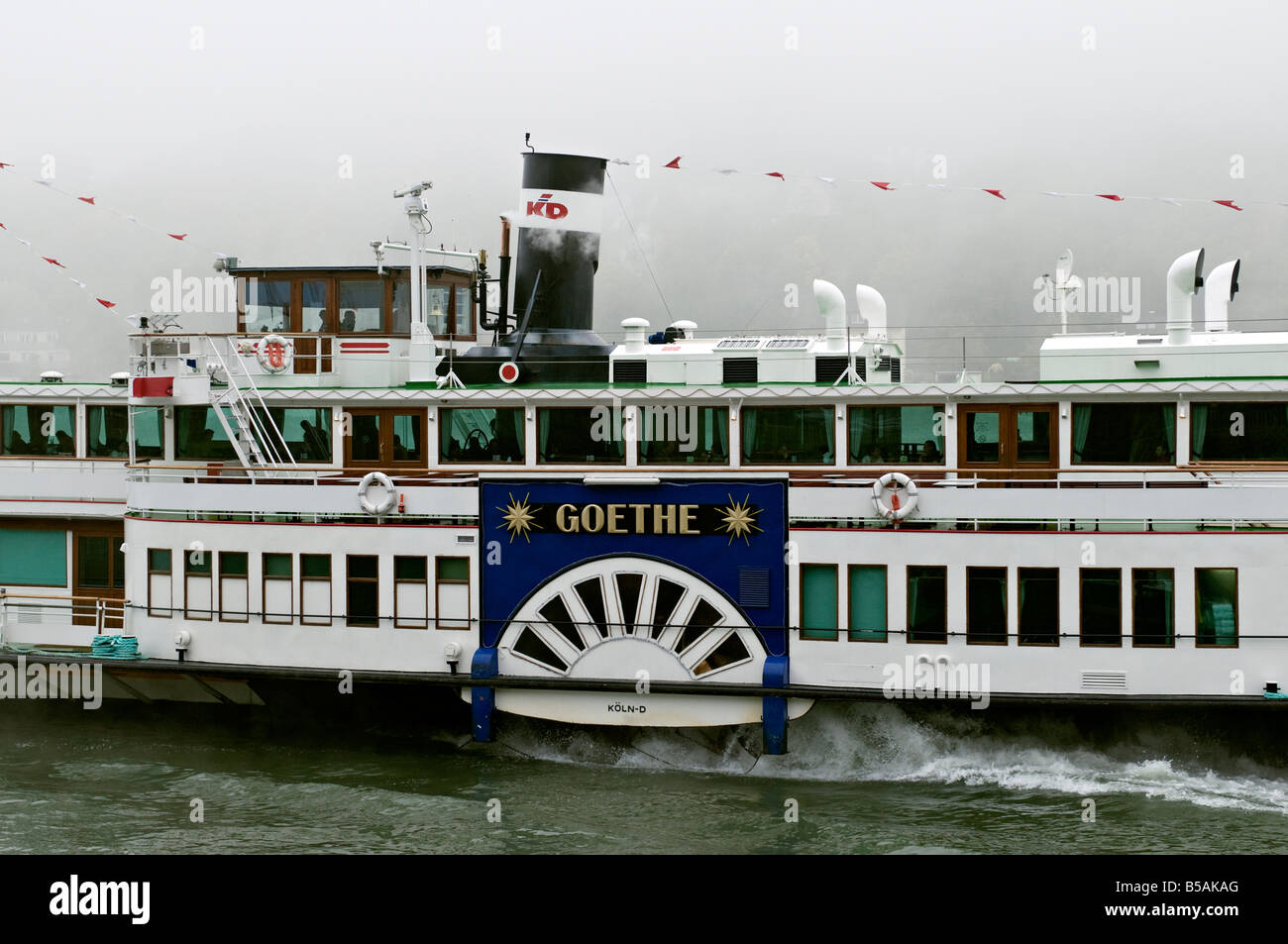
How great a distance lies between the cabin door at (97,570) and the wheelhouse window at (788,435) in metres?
9.29

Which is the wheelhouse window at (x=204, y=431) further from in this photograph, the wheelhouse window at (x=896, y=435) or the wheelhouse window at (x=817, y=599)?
the wheelhouse window at (x=896, y=435)

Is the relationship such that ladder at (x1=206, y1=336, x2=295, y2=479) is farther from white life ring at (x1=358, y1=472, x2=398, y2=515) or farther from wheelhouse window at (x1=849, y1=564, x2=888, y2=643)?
wheelhouse window at (x1=849, y1=564, x2=888, y2=643)

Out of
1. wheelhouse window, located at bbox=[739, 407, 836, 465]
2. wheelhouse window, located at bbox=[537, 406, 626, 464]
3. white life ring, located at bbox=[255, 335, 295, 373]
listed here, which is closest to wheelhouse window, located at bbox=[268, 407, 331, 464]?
white life ring, located at bbox=[255, 335, 295, 373]

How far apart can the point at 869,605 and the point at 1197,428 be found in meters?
4.44

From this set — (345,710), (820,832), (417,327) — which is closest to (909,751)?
(820,832)

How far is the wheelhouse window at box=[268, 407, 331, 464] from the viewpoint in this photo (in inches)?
725

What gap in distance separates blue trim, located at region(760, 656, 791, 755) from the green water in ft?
1.22

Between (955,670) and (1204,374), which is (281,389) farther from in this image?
(1204,374)

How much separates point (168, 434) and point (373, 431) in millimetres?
3035

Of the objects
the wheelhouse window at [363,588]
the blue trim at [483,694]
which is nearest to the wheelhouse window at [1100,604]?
the blue trim at [483,694]

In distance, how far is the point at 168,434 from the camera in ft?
61.9

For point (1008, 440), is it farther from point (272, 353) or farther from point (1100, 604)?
point (272, 353)

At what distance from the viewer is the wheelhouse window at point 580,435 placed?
17.4m

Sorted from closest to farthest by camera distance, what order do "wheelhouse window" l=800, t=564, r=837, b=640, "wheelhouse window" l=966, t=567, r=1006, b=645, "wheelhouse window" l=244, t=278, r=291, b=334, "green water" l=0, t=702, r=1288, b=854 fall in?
"green water" l=0, t=702, r=1288, b=854, "wheelhouse window" l=966, t=567, r=1006, b=645, "wheelhouse window" l=800, t=564, r=837, b=640, "wheelhouse window" l=244, t=278, r=291, b=334
